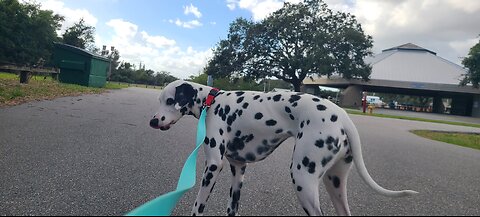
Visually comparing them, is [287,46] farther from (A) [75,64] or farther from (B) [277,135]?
(B) [277,135]

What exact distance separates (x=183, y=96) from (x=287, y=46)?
4431 cm

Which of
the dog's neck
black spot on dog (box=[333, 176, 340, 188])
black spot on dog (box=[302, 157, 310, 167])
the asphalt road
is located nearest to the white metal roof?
the asphalt road

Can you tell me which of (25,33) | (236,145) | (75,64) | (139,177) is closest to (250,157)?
(236,145)

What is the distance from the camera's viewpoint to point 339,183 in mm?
2449

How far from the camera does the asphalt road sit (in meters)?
3.01

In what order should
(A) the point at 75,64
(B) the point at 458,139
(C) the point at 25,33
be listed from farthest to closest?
1. (C) the point at 25,33
2. (A) the point at 75,64
3. (B) the point at 458,139

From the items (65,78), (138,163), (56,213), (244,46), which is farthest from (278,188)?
(244,46)

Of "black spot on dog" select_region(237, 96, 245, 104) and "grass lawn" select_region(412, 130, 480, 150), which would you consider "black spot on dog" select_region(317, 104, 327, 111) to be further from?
"grass lawn" select_region(412, 130, 480, 150)

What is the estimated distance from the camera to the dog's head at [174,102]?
2840mm

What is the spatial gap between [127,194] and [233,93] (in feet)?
4.83

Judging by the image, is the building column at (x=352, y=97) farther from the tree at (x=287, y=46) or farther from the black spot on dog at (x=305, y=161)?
the black spot on dog at (x=305, y=161)

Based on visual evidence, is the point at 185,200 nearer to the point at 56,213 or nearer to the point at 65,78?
the point at 56,213

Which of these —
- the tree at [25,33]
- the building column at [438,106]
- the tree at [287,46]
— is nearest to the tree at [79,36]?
the tree at [25,33]

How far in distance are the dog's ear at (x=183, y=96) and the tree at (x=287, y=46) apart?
4058 cm
